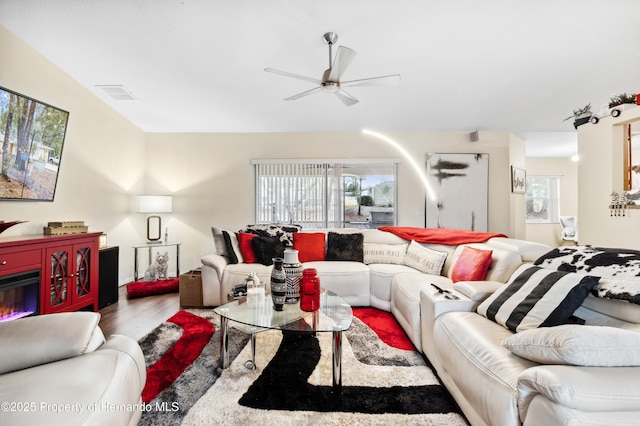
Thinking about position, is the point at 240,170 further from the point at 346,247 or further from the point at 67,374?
the point at 67,374

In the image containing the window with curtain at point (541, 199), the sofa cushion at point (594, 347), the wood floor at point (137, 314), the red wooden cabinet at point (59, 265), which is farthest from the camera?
the window with curtain at point (541, 199)

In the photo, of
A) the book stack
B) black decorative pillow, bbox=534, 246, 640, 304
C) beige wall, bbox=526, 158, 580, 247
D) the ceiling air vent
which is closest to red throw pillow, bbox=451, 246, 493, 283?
black decorative pillow, bbox=534, 246, 640, 304

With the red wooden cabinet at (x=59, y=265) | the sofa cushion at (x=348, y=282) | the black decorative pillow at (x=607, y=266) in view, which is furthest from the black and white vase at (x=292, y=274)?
the red wooden cabinet at (x=59, y=265)

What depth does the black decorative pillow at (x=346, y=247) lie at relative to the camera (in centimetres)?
337

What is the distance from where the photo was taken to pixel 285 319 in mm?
1705

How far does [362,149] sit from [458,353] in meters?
3.81

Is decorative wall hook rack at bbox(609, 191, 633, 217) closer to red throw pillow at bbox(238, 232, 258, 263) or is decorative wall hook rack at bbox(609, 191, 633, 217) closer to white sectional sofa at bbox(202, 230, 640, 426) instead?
white sectional sofa at bbox(202, 230, 640, 426)

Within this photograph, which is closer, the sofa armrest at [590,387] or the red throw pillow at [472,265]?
the sofa armrest at [590,387]

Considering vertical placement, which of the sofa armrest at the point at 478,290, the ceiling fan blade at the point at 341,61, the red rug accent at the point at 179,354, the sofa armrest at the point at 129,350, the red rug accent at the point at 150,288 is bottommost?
the red rug accent at the point at 179,354

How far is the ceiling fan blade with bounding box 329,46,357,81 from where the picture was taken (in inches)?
78.3

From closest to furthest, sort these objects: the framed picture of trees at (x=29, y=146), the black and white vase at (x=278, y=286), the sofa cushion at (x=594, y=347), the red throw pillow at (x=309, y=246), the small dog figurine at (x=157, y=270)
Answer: the sofa cushion at (x=594, y=347)
the black and white vase at (x=278, y=286)
the framed picture of trees at (x=29, y=146)
the red throw pillow at (x=309, y=246)
the small dog figurine at (x=157, y=270)

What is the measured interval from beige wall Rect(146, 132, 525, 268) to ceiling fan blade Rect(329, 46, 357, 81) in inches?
94.1

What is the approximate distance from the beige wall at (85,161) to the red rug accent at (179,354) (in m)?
1.73

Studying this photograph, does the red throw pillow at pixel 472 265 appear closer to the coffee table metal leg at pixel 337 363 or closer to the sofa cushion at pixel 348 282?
the sofa cushion at pixel 348 282
